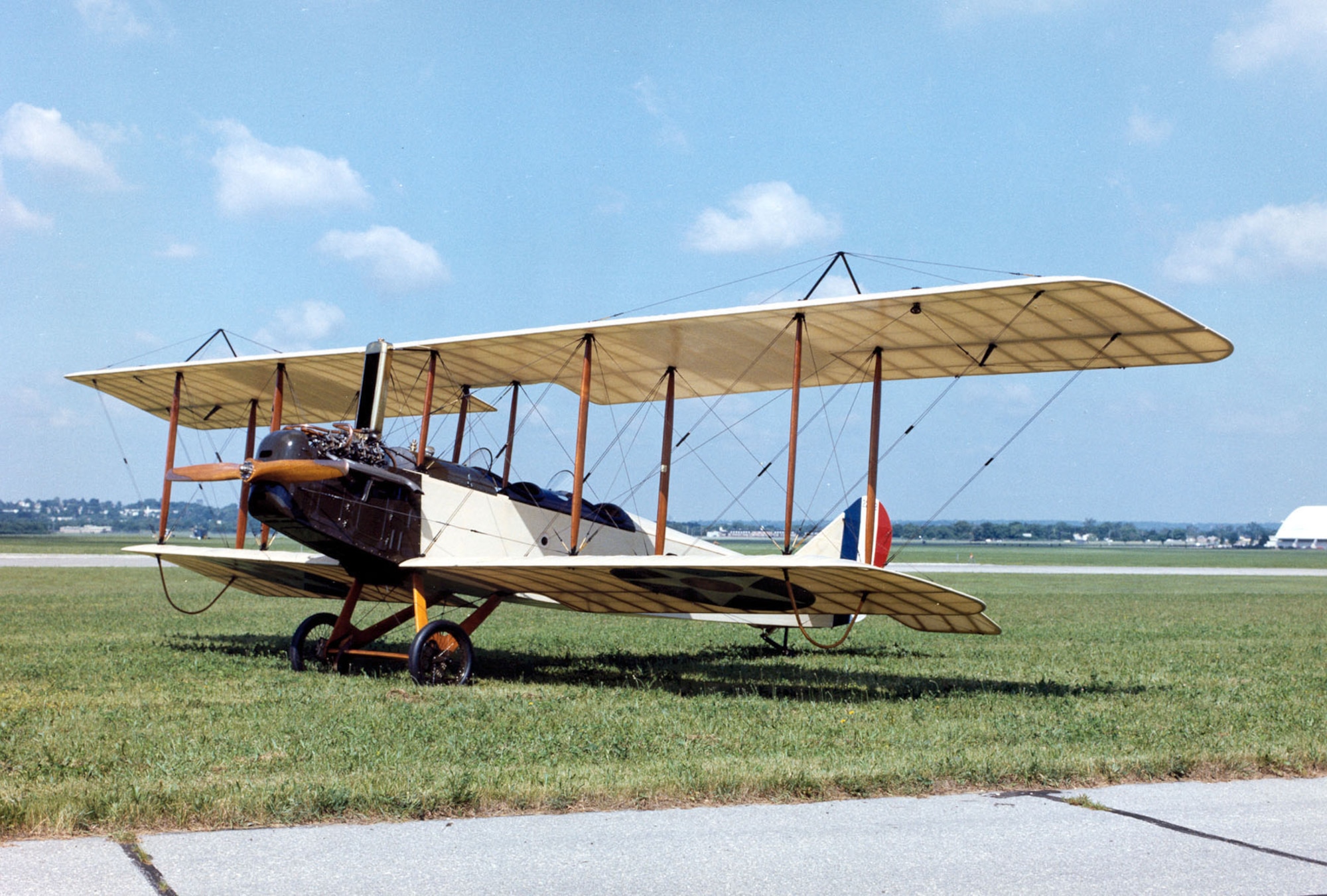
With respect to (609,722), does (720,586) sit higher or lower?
higher

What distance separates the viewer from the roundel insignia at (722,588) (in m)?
10.5

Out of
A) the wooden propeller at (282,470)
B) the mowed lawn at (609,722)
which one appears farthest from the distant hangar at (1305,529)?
the wooden propeller at (282,470)

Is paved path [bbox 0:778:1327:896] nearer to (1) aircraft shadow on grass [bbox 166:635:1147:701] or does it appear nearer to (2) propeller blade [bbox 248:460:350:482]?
(1) aircraft shadow on grass [bbox 166:635:1147:701]

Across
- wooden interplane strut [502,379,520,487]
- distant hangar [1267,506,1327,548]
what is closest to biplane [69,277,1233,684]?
wooden interplane strut [502,379,520,487]

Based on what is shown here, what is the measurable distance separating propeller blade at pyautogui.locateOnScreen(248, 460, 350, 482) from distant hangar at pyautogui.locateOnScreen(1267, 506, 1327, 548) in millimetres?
186594

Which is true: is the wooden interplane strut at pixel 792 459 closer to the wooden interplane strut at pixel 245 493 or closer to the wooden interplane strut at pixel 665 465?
the wooden interplane strut at pixel 665 465

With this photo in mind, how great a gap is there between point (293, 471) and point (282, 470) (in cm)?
10

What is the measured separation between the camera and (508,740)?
750 cm

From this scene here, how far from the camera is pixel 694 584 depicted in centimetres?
1093

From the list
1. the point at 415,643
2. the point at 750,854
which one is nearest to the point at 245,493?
the point at 415,643

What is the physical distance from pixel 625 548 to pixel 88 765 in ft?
24.7

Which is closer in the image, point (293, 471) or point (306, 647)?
point (293, 471)

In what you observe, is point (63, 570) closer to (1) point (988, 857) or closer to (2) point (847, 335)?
(2) point (847, 335)

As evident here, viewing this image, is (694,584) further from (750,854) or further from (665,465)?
(750,854)
